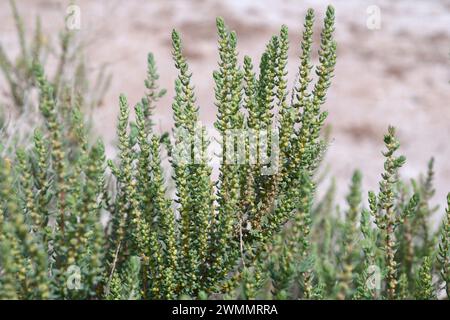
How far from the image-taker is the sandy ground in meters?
5.40

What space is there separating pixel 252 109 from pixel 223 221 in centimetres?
30

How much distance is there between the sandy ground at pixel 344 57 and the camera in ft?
17.7

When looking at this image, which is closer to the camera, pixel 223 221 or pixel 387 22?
pixel 223 221

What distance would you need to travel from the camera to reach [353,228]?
121 cm

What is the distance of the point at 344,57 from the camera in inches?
266

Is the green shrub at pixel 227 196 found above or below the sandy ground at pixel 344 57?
below

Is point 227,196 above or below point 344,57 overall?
below

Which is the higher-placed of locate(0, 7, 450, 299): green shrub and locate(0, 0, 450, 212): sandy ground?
locate(0, 0, 450, 212): sandy ground

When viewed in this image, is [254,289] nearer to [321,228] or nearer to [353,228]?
[353,228]

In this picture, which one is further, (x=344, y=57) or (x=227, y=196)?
(x=344, y=57)

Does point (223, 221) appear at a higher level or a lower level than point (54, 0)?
lower

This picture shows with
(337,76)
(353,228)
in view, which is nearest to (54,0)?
(337,76)
